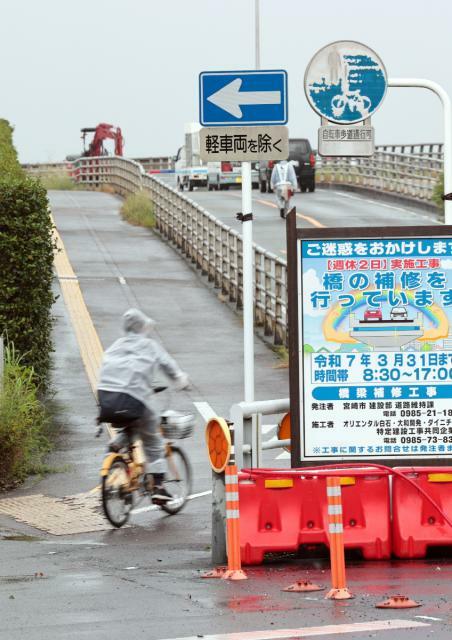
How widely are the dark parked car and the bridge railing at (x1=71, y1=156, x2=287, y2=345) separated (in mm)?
6515

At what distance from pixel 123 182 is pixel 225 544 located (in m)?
45.2

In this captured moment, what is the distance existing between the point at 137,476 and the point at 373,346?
8.97ft

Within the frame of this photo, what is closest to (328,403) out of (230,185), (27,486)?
(27,486)

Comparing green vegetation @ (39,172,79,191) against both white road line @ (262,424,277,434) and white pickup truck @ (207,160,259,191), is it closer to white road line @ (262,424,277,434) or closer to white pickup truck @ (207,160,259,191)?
white pickup truck @ (207,160,259,191)

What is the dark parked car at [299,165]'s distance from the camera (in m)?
53.3

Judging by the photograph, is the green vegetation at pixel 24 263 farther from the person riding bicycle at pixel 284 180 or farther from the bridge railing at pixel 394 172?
the bridge railing at pixel 394 172

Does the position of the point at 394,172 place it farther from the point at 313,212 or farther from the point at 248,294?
the point at 248,294

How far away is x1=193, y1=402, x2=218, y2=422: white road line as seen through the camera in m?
17.8

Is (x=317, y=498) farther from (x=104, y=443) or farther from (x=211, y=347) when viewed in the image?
(x=211, y=347)

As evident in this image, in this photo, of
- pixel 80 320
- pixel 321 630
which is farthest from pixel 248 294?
pixel 80 320

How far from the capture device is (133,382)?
39.5 ft

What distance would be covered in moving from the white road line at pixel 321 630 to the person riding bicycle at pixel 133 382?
4450 millimetres

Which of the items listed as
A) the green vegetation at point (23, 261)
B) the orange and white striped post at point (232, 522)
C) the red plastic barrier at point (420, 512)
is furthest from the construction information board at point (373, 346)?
the green vegetation at point (23, 261)

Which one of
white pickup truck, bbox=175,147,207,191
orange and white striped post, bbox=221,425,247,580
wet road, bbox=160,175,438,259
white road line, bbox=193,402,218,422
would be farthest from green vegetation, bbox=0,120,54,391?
white pickup truck, bbox=175,147,207,191
